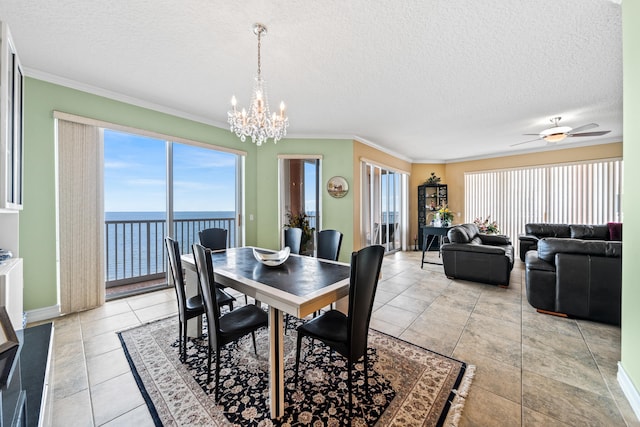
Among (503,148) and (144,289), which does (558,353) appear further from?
(503,148)

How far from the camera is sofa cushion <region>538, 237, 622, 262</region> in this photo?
243 cm

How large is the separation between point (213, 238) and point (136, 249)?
74.7 inches

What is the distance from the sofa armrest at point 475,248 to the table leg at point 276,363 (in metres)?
3.60

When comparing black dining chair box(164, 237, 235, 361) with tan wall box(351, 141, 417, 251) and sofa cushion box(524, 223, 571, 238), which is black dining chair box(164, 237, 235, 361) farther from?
sofa cushion box(524, 223, 571, 238)

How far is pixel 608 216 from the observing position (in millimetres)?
5191

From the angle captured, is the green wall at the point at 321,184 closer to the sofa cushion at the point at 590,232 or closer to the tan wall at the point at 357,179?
the tan wall at the point at 357,179

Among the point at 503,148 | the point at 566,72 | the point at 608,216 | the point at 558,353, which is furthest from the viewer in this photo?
the point at 503,148

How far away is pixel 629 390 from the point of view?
1.54 metres

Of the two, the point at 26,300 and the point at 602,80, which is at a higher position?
the point at 602,80

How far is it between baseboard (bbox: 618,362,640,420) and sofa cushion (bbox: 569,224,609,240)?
14.4 ft

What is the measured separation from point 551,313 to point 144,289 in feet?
17.2

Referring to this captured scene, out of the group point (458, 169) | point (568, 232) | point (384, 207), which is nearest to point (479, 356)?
point (384, 207)

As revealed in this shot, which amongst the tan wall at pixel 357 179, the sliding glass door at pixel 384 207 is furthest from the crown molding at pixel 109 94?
the sliding glass door at pixel 384 207

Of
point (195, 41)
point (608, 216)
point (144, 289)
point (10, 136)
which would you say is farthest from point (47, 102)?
point (608, 216)
